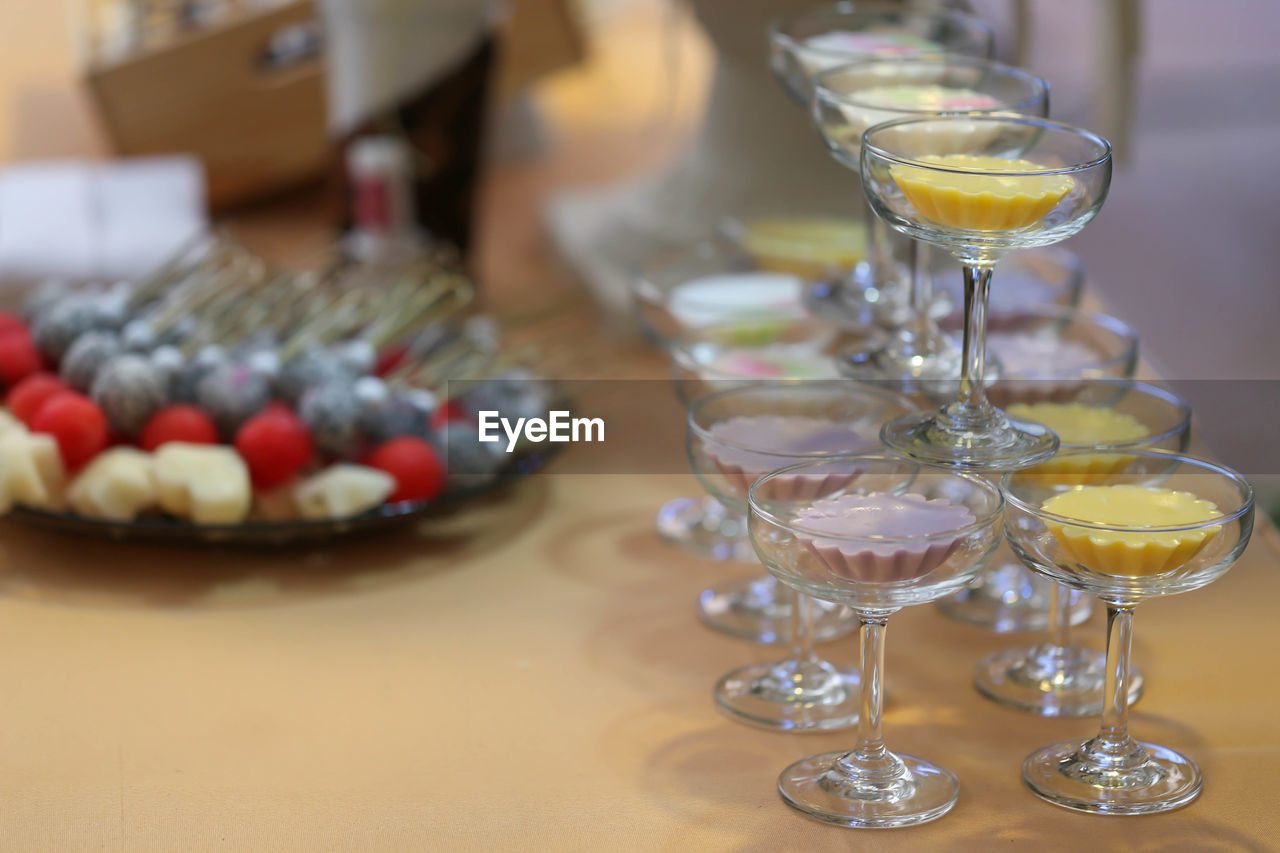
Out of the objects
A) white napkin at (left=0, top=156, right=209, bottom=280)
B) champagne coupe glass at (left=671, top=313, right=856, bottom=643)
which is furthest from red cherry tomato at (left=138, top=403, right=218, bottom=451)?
white napkin at (left=0, top=156, right=209, bottom=280)

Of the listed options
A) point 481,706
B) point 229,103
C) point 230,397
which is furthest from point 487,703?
point 229,103

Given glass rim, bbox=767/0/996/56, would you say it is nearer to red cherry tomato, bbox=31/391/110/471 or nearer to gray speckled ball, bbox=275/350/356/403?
gray speckled ball, bbox=275/350/356/403

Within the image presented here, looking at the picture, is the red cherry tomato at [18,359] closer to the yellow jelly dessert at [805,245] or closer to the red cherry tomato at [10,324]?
the red cherry tomato at [10,324]

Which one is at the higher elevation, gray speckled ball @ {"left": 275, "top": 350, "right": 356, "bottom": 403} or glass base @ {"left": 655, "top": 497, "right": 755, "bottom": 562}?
gray speckled ball @ {"left": 275, "top": 350, "right": 356, "bottom": 403}

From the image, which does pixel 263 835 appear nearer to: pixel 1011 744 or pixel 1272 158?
pixel 1011 744

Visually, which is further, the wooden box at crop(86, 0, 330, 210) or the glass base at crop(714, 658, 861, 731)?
the wooden box at crop(86, 0, 330, 210)

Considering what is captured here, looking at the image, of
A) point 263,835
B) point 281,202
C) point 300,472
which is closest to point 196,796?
point 263,835
